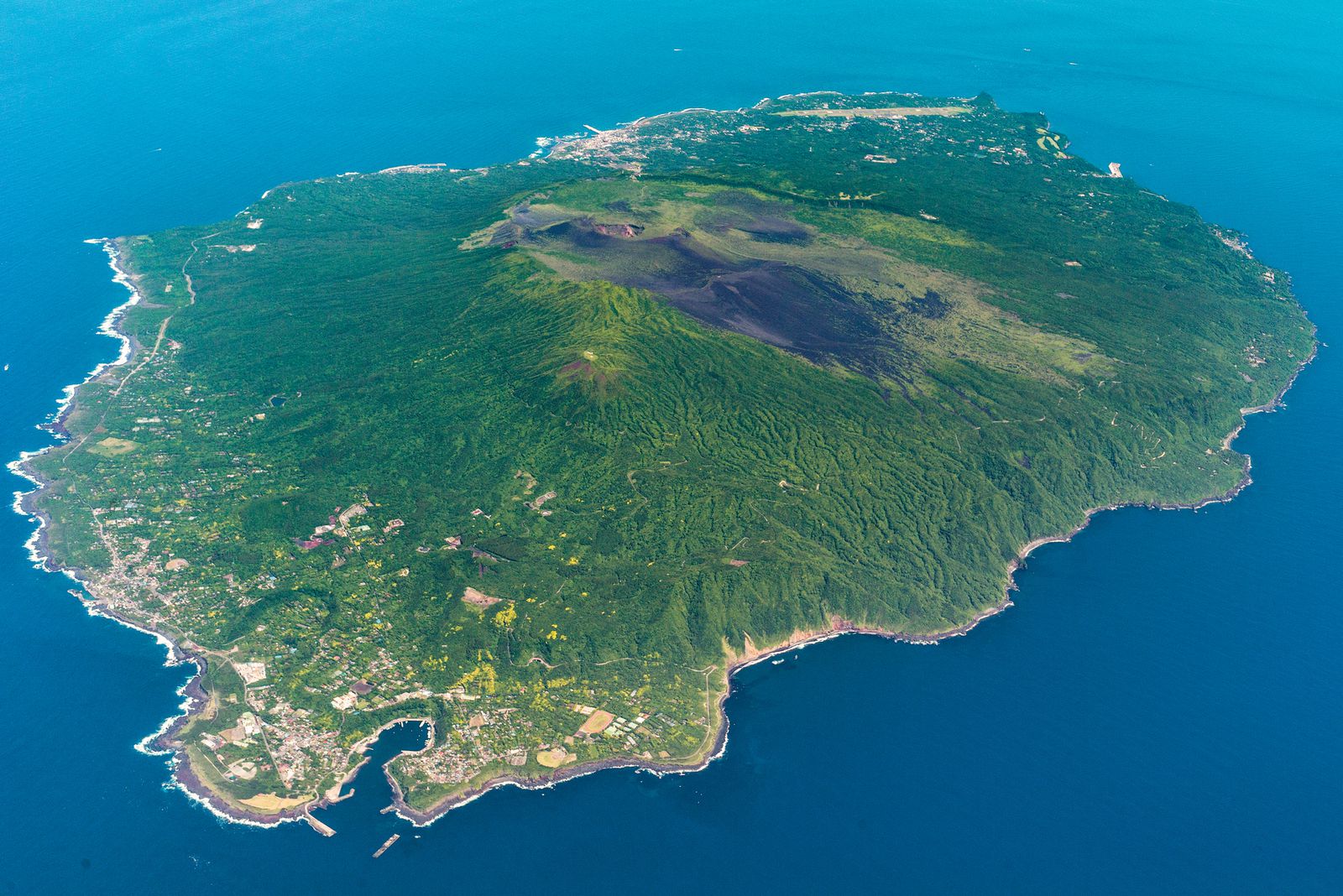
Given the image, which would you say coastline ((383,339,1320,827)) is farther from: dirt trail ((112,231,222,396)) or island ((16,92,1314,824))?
dirt trail ((112,231,222,396))

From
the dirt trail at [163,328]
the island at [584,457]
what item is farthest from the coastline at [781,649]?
the dirt trail at [163,328]

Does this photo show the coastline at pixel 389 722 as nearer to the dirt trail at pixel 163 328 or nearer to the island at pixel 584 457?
the island at pixel 584 457

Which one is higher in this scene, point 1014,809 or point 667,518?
point 667,518

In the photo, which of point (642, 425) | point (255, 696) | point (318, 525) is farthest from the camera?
point (642, 425)

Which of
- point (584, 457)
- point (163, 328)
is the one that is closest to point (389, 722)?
point (584, 457)

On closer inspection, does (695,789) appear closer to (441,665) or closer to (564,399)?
(441,665)

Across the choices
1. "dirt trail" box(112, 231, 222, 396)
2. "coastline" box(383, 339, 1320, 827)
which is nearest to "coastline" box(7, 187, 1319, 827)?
"coastline" box(383, 339, 1320, 827)

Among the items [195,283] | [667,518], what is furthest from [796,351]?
[195,283]

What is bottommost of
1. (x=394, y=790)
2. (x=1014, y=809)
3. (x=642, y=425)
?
(x=1014, y=809)
